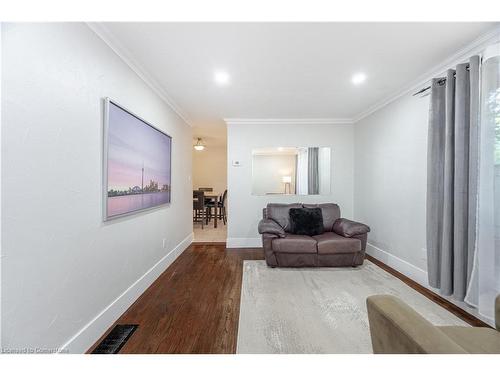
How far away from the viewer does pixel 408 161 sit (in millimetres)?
3131

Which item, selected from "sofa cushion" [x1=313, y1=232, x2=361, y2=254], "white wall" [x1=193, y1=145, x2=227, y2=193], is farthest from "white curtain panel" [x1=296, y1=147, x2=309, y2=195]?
"white wall" [x1=193, y1=145, x2=227, y2=193]

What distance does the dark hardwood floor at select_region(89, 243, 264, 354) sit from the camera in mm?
1789

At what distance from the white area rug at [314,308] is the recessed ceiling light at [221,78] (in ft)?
8.27

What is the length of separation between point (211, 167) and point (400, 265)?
6633 mm

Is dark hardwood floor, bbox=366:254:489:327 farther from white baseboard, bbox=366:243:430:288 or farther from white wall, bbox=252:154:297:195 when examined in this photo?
white wall, bbox=252:154:297:195

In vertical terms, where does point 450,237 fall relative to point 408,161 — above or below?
below

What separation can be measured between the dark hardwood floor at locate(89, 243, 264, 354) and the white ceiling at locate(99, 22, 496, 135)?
2.48 meters

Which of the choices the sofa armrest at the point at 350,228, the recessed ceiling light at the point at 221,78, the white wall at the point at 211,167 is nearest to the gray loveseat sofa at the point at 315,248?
the sofa armrest at the point at 350,228

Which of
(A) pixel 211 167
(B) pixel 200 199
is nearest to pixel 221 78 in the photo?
(B) pixel 200 199

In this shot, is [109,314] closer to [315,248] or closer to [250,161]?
[315,248]

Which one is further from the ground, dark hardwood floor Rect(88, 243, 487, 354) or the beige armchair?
the beige armchair
